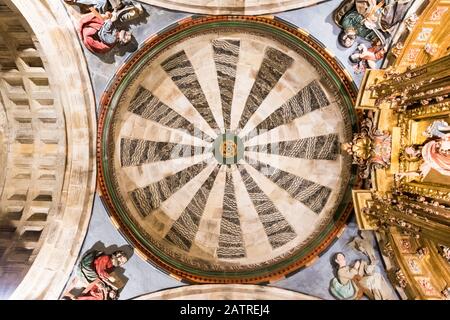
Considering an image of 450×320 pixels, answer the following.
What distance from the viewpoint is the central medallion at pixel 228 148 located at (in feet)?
40.3

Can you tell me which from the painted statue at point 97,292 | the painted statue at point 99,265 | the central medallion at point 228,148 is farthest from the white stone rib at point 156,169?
the painted statue at point 97,292

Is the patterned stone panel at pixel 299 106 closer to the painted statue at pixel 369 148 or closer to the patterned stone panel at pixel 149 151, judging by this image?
the painted statue at pixel 369 148

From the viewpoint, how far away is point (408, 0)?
955 cm

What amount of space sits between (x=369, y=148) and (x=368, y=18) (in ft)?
10.2

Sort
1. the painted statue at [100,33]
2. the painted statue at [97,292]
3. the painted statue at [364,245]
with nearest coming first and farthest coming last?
1. the painted statue at [100,33]
2. the painted statue at [97,292]
3. the painted statue at [364,245]

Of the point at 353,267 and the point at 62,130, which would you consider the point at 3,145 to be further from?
the point at 353,267

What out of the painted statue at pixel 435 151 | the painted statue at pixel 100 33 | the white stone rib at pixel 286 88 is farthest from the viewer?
the white stone rib at pixel 286 88

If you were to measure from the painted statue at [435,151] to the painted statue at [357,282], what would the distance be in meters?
2.98

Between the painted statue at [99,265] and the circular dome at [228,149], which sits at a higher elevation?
the circular dome at [228,149]

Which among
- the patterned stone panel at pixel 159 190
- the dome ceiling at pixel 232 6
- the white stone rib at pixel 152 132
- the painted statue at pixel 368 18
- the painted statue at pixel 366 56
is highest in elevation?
the dome ceiling at pixel 232 6

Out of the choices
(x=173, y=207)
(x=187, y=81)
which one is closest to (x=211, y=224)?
(x=173, y=207)

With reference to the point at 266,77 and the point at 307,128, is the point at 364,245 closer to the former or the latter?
the point at 307,128

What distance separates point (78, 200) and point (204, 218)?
11.5 ft

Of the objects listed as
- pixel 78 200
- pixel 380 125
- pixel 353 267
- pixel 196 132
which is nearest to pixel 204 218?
pixel 196 132
